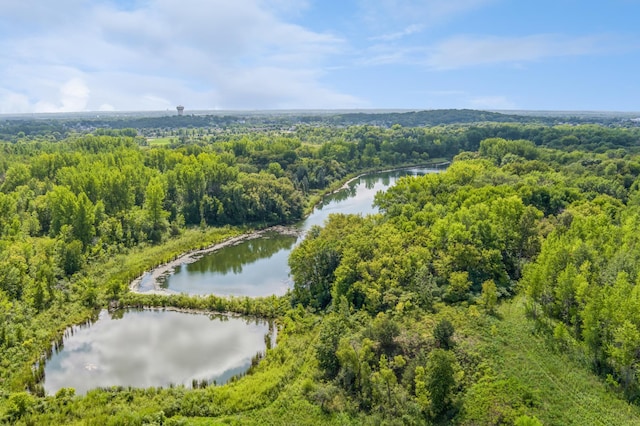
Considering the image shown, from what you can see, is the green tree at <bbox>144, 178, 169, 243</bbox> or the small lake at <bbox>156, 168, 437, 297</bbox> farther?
Answer: the green tree at <bbox>144, 178, 169, 243</bbox>

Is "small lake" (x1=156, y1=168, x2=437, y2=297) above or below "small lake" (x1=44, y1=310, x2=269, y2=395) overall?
above

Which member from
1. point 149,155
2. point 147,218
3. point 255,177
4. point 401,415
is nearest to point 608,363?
point 401,415

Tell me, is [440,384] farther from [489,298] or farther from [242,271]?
[242,271]

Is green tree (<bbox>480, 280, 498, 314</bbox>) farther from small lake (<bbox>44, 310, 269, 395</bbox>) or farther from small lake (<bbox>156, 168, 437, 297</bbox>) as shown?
small lake (<bbox>156, 168, 437, 297</bbox>)

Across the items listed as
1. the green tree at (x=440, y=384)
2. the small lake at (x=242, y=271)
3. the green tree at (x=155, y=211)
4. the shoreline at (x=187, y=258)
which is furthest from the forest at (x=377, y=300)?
the small lake at (x=242, y=271)

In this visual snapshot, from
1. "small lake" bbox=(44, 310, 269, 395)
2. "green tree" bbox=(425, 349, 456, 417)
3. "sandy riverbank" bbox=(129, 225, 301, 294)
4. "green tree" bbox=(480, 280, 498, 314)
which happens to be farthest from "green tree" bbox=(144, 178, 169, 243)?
"green tree" bbox=(425, 349, 456, 417)

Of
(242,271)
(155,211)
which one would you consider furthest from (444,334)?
(155,211)

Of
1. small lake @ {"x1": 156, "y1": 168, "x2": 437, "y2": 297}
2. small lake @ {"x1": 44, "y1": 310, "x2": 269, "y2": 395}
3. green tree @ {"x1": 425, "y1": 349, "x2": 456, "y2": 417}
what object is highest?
green tree @ {"x1": 425, "y1": 349, "x2": 456, "y2": 417}
